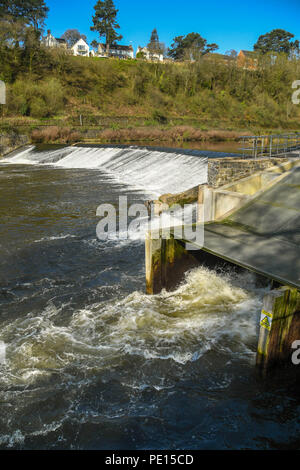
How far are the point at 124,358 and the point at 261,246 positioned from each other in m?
4.09

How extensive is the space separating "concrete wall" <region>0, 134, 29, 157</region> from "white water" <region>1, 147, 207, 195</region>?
2.11 m

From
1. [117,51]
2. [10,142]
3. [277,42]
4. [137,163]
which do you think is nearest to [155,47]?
[117,51]

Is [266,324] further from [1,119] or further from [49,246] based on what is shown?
[1,119]

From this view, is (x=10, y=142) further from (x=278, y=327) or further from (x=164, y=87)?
(x=164, y=87)

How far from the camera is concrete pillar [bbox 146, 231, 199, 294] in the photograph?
8.34 metres

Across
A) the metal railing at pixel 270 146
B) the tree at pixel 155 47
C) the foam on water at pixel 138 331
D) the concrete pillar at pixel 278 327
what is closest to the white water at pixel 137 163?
the metal railing at pixel 270 146

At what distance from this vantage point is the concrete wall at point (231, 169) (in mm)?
12234

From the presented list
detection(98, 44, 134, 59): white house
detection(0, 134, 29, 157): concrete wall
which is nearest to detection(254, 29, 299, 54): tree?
detection(98, 44, 134, 59): white house

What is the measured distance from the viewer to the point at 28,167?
31641 mm

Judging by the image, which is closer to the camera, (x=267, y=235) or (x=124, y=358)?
(x=124, y=358)

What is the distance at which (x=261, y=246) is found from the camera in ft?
26.6

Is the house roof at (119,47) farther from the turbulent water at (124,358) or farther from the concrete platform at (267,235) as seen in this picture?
the concrete platform at (267,235)

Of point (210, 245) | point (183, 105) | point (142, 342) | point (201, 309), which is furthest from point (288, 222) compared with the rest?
point (183, 105)
